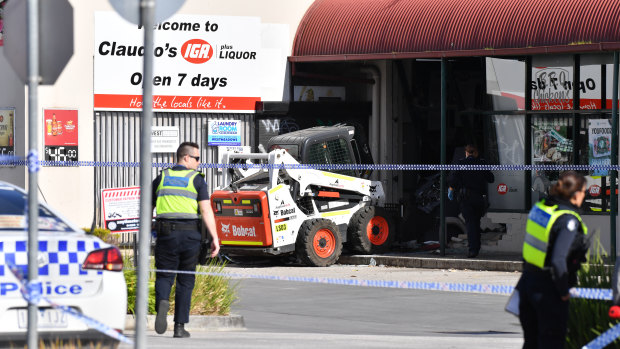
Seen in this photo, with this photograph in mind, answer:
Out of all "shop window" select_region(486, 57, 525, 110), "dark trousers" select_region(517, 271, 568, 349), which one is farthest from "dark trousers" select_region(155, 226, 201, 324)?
"shop window" select_region(486, 57, 525, 110)

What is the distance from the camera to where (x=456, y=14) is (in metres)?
20.2

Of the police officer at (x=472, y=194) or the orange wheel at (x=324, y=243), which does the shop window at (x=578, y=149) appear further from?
the orange wheel at (x=324, y=243)

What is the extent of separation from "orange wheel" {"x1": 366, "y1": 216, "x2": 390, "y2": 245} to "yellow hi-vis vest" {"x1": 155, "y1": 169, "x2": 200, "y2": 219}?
31.1 feet

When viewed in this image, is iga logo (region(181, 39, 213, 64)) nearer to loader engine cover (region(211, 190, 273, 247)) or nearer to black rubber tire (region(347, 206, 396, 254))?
loader engine cover (region(211, 190, 273, 247))

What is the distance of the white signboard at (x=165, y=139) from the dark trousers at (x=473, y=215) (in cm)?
523

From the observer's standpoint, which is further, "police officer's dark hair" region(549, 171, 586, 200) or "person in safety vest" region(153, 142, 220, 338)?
"person in safety vest" region(153, 142, 220, 338)

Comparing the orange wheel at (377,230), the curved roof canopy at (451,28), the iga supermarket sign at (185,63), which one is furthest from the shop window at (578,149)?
the iga supermarket sign at (185,63)

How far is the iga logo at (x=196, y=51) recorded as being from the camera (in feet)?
71.0

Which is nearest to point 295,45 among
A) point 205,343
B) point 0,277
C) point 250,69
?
point 250,69

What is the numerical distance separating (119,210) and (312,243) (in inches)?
184

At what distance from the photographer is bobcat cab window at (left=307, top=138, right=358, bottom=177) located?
2009 centimetres

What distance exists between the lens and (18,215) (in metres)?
8.71

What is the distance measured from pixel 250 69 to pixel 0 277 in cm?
1433

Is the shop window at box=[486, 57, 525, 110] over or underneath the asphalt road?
over
